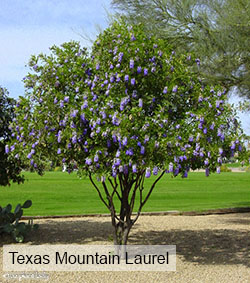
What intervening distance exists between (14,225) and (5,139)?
1785 mm

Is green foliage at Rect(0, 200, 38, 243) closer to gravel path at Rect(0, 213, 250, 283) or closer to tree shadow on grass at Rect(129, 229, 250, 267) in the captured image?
gravel path at Rect(0, 213, 250, 283)

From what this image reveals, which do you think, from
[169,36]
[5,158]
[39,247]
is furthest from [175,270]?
[169,36]

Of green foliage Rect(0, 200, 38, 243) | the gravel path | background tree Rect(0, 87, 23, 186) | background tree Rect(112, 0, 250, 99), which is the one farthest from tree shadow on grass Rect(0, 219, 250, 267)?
background tree Rect(112, 0, 250, 99)

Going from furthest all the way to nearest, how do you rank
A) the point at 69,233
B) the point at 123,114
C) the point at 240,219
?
the point at 240,219 < the point at 69,233 < the point at 123,114

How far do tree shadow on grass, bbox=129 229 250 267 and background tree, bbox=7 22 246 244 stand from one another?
1.56 m

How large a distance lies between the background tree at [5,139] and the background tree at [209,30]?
390 centimetres

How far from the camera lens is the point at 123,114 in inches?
251

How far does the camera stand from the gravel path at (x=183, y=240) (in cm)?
674

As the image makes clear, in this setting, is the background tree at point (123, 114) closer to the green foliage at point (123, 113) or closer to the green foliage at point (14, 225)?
the green foliage at point (123, 113)

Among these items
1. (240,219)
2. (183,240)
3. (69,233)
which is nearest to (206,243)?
(183,240)

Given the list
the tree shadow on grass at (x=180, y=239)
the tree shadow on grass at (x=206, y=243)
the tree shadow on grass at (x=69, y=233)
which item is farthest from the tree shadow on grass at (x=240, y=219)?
the tree shadow on grass at (x=69, y=233)

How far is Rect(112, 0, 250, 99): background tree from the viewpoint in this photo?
10.3 m

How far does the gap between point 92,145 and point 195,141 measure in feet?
5.00

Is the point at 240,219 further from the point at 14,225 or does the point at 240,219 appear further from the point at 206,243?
the point at 14,225
